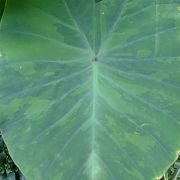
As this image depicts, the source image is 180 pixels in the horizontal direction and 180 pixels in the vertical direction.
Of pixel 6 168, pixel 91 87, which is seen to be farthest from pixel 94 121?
pixel 6 168

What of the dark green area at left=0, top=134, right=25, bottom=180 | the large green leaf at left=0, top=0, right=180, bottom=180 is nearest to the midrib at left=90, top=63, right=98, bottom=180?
the large green leaf at left=0, top=0, right=180, bottom=180

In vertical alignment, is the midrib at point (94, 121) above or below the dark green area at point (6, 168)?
above

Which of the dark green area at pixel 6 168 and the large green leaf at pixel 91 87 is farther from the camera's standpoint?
the dark green area at pixel 6 168

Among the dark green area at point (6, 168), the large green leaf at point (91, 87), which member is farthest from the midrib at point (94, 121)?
the dark green area at point (6, 168)

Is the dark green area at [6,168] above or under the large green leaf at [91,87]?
under

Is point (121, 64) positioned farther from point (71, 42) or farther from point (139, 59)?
point (71, 42)

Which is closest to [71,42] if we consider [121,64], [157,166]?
[121,64]

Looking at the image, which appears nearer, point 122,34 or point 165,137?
point 165,137

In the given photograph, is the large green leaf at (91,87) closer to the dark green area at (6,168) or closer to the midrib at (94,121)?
the midrib at (94,121)

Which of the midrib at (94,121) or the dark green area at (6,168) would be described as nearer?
the midrib at (94,121)
